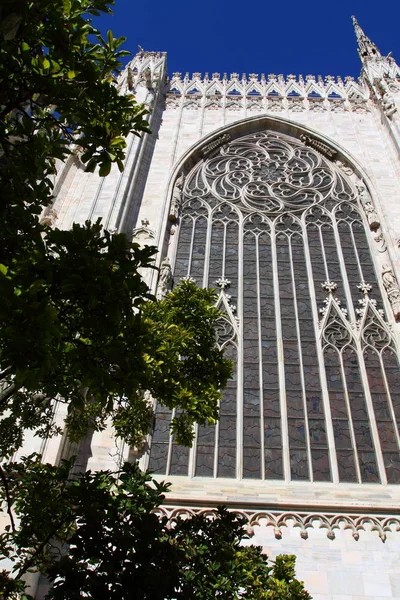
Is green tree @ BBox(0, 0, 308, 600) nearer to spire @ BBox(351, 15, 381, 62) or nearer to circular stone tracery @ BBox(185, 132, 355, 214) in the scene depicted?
circular stone tracery @ BBox(185, 132, 355, 214)

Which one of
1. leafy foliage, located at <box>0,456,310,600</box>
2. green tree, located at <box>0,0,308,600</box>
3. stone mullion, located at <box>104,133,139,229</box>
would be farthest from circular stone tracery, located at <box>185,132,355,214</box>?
leafy foliage, located at <box>0,456,310,600</box>

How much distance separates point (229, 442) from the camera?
33.4 feet

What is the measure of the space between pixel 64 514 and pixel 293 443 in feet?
20.5

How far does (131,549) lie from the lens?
14.0 feet

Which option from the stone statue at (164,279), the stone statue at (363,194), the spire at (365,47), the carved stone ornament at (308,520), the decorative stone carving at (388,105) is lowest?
the carved stone ornament at (308,520)

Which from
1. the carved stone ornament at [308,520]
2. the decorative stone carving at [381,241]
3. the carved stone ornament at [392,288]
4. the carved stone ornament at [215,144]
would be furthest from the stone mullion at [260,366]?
the carved stone ornament at [215,144]

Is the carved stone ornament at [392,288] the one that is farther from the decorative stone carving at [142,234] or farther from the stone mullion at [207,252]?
the decorative stone carving at [142,234]

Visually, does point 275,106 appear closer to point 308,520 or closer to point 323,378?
point 323,378

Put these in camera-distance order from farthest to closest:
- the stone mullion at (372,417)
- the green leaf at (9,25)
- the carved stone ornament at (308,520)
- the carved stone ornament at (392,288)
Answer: the carved stone ornament at (392,288) → the stone mullion at (372,417) → the carved stone ornament at (308,520) → the green leaf at (9,25)

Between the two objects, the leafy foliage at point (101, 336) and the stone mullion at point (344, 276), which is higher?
the stone mullion at point (344, 276)

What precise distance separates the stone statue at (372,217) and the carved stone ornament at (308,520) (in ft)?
26.5

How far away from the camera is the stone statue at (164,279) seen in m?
11.9

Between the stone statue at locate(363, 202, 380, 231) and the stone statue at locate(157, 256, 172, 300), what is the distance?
580 cm

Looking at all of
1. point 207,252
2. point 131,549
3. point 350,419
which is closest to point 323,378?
point 350,419
